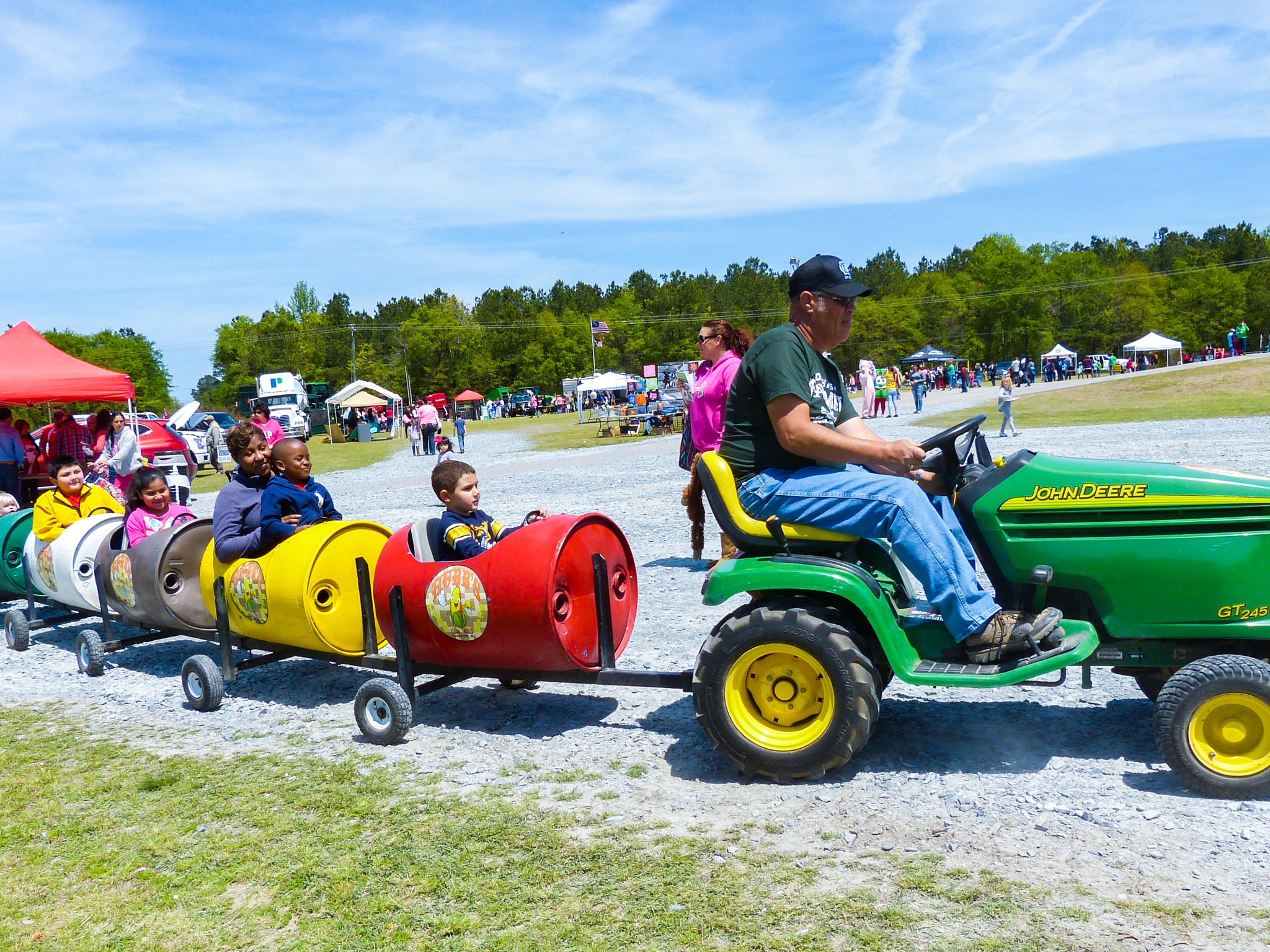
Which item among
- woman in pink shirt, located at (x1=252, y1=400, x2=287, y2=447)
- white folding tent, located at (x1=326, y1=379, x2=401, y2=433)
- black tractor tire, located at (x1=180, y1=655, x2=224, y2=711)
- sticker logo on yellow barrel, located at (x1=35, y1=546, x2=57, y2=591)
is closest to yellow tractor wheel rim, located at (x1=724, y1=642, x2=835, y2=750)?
black tractor tire, located at (x1=180, y1=655, x2=224, y2=711)

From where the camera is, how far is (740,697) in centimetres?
414

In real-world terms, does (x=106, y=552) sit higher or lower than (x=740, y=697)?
higher

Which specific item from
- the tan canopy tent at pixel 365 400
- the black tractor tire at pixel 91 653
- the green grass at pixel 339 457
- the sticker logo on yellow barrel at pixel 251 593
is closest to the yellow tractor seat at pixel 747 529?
the sticker logo on yellow barrel at pixel 251 593

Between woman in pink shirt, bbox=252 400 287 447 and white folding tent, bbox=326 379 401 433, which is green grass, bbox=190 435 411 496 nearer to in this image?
woman in pink shirt, bbox=252 400 287 447

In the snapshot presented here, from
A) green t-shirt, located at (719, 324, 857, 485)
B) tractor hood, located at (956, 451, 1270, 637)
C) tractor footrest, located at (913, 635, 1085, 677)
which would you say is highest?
green t-shirt, located at (719, 324, 857, 485)

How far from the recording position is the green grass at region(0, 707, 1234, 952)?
2.98 meters

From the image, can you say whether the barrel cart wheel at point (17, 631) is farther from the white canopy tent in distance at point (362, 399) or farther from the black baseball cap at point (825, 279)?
the white canopy tent in distance at point (362, 399)

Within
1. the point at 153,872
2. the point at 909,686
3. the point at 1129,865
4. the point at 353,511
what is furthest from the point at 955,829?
the point at 353,511

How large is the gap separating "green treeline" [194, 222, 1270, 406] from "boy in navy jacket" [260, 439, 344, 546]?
86.5 m

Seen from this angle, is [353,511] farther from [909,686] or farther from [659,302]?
[659,302]

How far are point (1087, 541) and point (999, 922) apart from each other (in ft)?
5.33

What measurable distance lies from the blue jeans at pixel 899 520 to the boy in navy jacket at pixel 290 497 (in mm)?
3055

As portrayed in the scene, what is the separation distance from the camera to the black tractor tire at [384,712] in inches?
195

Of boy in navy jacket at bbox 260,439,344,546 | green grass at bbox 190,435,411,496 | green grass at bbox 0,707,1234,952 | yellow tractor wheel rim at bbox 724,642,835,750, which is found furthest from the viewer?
green grass at bbox 190,435,411,496
